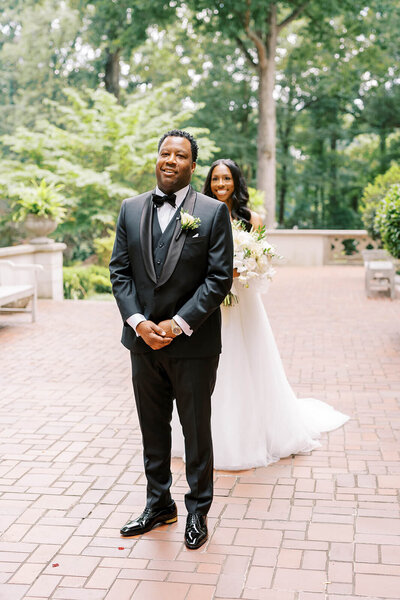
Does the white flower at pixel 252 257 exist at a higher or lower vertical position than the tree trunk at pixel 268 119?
lower

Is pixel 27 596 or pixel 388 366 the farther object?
pixel 388 366

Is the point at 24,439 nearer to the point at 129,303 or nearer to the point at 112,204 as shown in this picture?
the point at 129,303

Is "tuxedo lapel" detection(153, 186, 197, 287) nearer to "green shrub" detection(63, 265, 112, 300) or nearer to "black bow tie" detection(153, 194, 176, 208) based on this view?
"black bow tie" detection(153, 194, 176, 208)

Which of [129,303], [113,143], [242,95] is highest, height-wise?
[242,95]

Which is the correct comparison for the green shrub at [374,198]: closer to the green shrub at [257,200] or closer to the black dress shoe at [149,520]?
the green shrub at [257,200]

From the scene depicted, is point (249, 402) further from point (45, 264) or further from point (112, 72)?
point (112, 72)

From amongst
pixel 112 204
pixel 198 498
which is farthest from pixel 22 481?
pixel 112 204

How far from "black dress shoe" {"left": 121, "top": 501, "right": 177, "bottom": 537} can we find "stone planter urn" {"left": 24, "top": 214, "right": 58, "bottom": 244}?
10.5 meters

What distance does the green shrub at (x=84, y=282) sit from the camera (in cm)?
1572

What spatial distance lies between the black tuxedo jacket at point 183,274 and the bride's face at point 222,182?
1226mm

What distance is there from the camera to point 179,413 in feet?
12.4

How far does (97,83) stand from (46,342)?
2309cm

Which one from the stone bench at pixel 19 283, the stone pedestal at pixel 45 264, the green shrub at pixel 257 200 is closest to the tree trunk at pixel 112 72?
the green shrub at pixel 257 200

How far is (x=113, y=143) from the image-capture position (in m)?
19.6
